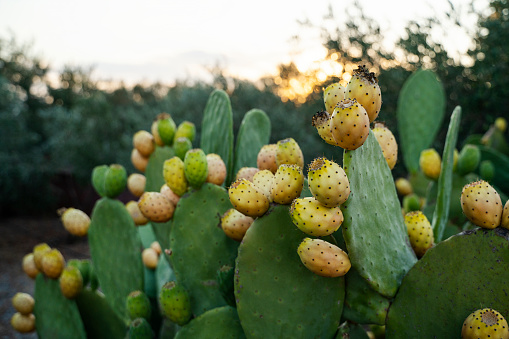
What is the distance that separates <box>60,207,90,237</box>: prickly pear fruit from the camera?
3.85 ft

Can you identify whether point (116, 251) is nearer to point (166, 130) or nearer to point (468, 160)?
point (166, 130)

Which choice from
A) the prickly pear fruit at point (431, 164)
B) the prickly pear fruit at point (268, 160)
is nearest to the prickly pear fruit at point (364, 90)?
the prickly pear fruit at point (268, 160)

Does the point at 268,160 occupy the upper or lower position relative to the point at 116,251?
upper

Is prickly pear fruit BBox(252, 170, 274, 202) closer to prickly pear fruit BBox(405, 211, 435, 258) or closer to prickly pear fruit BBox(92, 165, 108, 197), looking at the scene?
prickly pear fruit BBox(405, 211, 435, 258)

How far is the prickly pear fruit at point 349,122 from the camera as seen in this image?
1.80 ft

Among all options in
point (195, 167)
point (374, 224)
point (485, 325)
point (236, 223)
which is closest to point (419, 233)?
point (374, 224)

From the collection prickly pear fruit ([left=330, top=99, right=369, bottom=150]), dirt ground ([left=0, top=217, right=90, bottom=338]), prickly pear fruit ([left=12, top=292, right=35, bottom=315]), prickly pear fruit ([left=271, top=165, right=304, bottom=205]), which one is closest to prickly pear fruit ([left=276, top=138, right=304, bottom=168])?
prickly pear fruit ([left=271, top=165, right=304, bottom=205])

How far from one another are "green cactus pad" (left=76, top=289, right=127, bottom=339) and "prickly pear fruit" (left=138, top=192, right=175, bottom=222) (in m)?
0.55

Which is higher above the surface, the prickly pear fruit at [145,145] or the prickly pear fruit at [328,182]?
the prickly pear fruit at [328,182]

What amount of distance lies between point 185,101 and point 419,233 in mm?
6745

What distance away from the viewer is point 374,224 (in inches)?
27.3

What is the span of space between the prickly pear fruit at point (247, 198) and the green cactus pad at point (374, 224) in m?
0.14

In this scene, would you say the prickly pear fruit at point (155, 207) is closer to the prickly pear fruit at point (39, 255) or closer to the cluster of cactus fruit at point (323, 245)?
the cluster of cactus fruit at point (323, 245)

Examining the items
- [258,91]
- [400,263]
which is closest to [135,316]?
[400,263]
